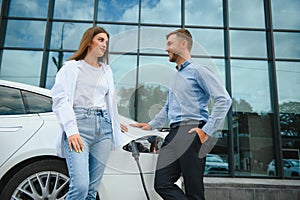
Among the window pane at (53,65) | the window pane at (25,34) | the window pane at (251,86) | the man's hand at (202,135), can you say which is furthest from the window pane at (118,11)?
the man's hand at (202,135)

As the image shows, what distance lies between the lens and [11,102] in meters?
2.55

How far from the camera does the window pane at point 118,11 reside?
22.5ft

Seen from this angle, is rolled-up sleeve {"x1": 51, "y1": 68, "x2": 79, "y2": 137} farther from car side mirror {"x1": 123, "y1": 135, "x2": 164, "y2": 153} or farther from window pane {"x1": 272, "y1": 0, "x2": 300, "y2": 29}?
window pane {"x1": 272, "y1": 0, "x2": 300, "y2": 29}

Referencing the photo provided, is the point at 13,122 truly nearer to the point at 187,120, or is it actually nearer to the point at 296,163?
the point at 187,120

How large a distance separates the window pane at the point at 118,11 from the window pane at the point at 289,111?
12.0 feet

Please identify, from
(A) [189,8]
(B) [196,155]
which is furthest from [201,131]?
(A) [189,8]

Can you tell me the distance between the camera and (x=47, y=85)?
6.26m

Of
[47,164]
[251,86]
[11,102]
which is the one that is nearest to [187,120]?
[47,164]

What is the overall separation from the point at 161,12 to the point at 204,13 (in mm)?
1070

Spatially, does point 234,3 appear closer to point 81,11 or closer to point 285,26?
point 285,26

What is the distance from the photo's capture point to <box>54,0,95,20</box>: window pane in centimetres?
680

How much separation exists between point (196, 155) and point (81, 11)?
5.88 metres

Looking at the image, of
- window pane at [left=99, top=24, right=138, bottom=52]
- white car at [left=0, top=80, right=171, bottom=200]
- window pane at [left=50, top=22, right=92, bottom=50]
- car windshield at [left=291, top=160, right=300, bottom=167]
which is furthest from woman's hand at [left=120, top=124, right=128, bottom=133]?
car windshield at [left=291, top=160, right=300, bottom=167]

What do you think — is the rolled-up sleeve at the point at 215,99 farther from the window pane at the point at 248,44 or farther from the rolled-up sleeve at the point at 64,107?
the window pane at the point at 248,44
